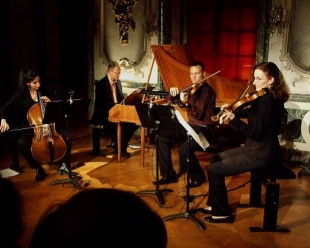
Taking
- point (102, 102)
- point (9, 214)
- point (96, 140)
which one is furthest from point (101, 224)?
point (96, 140)

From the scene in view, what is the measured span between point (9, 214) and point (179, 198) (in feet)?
10.2

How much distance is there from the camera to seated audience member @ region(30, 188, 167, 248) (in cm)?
67

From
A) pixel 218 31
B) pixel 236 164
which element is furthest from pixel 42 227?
pixel 218 31

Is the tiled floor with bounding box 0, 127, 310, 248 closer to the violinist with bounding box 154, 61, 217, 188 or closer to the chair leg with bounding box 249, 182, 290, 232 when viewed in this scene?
the chair leg with bounding box 249, 182, 290, 232

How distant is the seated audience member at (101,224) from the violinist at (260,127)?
235 cm

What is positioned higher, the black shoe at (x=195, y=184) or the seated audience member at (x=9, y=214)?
the seated audience member at (x=9, y=214)

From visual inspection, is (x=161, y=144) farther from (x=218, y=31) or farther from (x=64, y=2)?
(x=64, y=2)

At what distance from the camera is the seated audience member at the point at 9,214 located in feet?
→ 2.40

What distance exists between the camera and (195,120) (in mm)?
3971

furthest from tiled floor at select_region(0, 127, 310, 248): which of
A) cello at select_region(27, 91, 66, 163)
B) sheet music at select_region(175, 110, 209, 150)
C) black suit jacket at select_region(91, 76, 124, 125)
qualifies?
sheet music at select_region(175, 110, 209, 150)

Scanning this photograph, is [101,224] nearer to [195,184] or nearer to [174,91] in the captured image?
[174,91]

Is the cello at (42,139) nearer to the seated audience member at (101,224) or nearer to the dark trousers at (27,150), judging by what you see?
the dark trousers at (27,150)

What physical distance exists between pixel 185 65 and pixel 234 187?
1592mm

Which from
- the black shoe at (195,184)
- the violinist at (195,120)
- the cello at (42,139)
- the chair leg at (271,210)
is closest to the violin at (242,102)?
the chair leg at (271,210)
